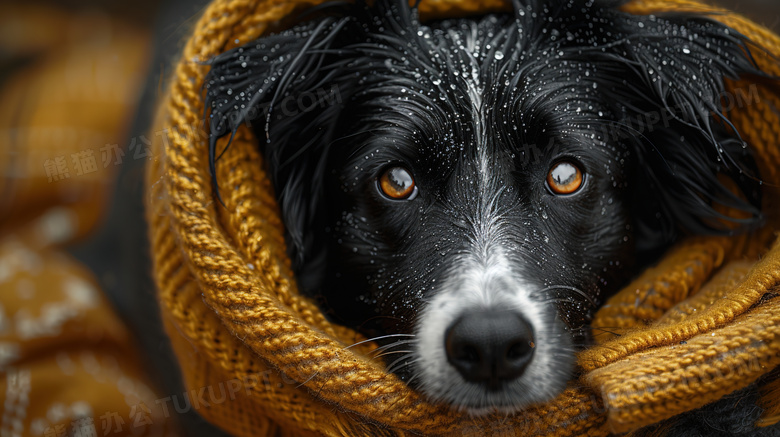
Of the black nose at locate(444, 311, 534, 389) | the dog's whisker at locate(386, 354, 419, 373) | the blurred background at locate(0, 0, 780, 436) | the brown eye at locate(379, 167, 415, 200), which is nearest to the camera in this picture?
the black nose at locate(444, 311, 534, 389)

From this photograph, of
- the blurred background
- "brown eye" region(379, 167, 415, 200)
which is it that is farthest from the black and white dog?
the blurred background

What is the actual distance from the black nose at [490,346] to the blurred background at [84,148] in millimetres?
1043

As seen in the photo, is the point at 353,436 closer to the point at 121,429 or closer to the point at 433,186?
the point at 433,186

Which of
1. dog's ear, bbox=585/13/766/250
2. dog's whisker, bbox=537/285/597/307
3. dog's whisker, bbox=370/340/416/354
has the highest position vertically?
dog's ear, bbox=585/13/766/250

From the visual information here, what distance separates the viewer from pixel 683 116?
1636 millimetres

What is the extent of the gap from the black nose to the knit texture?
134 millimetres

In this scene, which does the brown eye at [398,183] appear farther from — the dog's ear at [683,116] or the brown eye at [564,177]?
the dog's ear at [683,116]

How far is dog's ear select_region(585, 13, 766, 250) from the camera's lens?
161cm

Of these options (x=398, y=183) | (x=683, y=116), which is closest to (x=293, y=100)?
(x=398, y=183)

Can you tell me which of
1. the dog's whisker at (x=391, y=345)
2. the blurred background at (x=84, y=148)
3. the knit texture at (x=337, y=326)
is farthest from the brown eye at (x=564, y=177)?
the blurred background at (x=84, y=148)

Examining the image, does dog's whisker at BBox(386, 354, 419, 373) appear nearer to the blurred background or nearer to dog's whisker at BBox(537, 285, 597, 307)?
dog's whisker at BBox(537, 285, 597, 307)

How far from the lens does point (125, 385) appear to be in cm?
263

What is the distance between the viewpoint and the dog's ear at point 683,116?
1610mm

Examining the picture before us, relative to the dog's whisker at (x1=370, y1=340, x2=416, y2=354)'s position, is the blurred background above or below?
above
